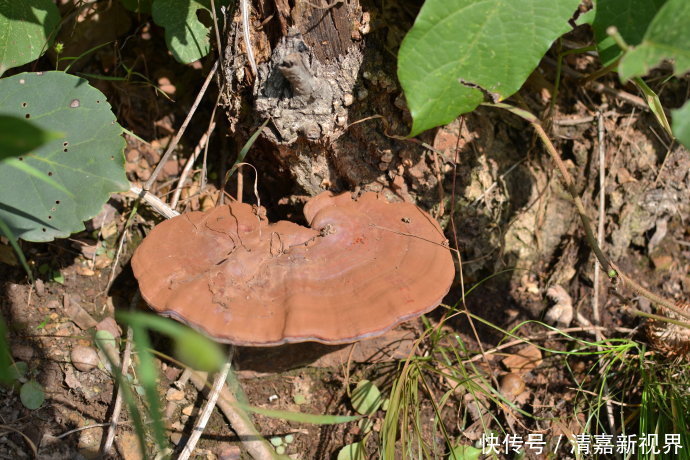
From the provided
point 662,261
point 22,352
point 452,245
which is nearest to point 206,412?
point 22,352

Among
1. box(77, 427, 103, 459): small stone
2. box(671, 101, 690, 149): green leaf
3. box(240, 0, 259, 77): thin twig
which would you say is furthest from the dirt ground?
box(671, 101, 690, 149): green leaf

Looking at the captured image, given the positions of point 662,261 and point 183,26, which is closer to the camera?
point 183,26

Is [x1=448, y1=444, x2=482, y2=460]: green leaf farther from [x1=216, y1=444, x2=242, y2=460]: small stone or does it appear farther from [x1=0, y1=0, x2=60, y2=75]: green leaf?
[x1=0, y1=0, x2=60, y2=75]: green leaf

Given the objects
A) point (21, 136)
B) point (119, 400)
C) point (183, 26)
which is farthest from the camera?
point (183, 26)

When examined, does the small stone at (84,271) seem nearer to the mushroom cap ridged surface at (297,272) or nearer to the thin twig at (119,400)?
the thin twig at (119,400)

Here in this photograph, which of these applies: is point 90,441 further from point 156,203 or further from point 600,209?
point 600,209

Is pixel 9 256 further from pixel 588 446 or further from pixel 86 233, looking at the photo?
pixel 588 446

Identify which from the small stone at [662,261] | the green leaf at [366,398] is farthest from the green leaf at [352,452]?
the small stone at [662,261]
